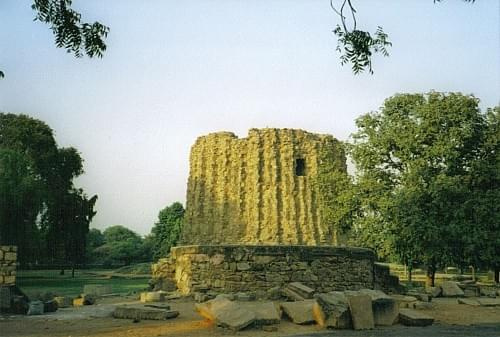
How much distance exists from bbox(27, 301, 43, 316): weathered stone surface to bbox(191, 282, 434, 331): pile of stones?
10.5 feet

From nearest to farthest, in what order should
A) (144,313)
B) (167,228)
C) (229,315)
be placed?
(229,315)
(144,313)
(167,228)

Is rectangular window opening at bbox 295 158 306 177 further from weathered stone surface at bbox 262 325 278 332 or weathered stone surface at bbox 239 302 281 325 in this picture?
weathered stone surface at bbox 262 325 278 332

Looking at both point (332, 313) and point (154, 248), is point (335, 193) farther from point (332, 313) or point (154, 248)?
point (154, 248)

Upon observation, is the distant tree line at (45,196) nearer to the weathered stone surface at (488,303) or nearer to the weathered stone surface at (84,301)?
the weathered stone surface at (84,301)

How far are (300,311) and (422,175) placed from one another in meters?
12.2

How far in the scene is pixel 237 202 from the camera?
23.1 m

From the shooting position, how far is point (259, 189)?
23.1 m

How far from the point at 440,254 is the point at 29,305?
1454 cm

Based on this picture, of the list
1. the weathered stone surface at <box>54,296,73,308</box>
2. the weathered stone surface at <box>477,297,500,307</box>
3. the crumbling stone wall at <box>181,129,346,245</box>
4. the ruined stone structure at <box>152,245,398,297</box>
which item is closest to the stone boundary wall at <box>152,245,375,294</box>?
the ruined stone structure at <box>152,245,398,297</box>

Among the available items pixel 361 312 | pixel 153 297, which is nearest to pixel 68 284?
pixel 153 297

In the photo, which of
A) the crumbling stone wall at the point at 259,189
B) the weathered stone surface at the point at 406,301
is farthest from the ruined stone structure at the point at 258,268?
the crumbling stone wall at the point at 259,189

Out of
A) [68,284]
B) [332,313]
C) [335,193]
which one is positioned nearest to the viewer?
[332,313]

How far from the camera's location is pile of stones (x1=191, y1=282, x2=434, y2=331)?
26.5 ft

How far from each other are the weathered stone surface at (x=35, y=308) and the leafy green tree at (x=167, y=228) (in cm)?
3868
